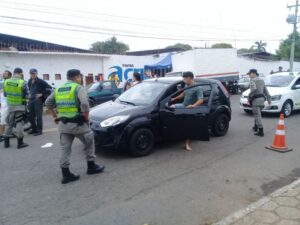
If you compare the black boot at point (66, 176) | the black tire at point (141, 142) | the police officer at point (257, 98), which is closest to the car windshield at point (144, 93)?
the black tire at point (141, 142)

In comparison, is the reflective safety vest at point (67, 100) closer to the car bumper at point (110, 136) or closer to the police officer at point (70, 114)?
the police officer at point (70, 114)

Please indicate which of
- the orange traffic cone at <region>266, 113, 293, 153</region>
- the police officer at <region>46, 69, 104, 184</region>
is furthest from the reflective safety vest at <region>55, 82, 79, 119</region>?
the orange traffic cone at <region>266, 113, 293, 153</region>

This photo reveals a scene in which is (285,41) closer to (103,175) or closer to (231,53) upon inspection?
(231,53)

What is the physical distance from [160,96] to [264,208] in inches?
130

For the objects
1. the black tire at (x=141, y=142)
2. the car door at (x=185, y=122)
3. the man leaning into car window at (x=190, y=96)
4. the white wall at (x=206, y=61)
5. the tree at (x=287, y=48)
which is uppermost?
the tree at (x=287, y=48)

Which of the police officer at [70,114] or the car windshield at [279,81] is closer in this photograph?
the police officer at [70,114]

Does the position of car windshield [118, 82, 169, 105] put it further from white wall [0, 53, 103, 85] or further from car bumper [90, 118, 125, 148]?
white wall [0, 53, 103, 85]

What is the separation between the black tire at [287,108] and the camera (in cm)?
1052

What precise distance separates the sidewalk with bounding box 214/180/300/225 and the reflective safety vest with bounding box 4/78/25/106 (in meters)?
5.66

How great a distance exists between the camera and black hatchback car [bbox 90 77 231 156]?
5645mm

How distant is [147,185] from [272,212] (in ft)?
6.03

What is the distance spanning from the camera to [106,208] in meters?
3.81

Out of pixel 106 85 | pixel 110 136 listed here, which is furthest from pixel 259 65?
pixel 110 136

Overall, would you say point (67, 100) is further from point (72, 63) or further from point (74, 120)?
point (72, 63)
